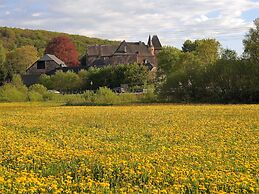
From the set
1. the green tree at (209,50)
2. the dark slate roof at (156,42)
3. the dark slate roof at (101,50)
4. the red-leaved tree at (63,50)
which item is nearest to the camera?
the green tree at (209,50)

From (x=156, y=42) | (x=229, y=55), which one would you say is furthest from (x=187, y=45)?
(x=229, y=55)

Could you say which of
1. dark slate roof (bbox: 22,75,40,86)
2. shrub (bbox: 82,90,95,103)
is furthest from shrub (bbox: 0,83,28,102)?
dark slate roof (bbox: 22,75,40,86)

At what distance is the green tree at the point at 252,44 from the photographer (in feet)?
202

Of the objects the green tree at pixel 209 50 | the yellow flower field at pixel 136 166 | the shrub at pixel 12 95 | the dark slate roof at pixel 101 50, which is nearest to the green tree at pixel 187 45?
the dark slate roof at pixel 101 50

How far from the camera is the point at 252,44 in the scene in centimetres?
6231

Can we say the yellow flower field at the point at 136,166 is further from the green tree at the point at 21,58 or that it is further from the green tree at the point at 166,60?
the green tree at the point at 21,58

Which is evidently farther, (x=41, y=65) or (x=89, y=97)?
(x=41, y=65)

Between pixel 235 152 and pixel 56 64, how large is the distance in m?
125

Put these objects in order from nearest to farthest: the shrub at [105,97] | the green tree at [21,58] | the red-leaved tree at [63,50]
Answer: the shrub at [105,97] → the green tree at [21,58] → the red-leaved tree at [63,50]

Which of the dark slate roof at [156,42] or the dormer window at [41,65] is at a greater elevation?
the dark slate roof at [156,42]

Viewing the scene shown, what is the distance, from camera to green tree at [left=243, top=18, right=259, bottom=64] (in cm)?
6166

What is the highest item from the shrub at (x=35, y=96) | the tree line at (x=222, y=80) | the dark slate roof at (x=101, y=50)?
the dark slate roof at (x=101, y=50)

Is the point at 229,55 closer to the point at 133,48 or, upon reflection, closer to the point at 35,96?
the point at 35,96

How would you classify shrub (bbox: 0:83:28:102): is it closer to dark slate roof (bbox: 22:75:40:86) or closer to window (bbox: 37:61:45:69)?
dark slate roof (bbox: 22:75:40:86)
